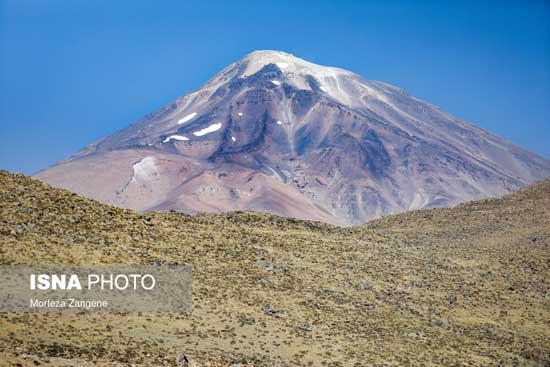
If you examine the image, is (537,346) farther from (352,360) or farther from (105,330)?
(105,330)

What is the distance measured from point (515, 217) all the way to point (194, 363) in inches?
1853

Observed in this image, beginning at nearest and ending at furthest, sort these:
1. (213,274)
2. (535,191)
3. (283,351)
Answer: (283,351)
(213,274)
(535,191)

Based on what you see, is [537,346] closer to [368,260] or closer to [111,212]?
[368,260]

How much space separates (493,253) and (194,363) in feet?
114

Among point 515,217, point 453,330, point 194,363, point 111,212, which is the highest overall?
point 515,217

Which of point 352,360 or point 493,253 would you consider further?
point 493,253

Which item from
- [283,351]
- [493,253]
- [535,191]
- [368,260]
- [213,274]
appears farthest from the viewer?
[535,191]

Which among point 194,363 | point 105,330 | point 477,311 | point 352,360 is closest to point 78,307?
point 105,330

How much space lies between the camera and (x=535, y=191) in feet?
272

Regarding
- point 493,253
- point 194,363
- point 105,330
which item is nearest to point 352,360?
point 194,363

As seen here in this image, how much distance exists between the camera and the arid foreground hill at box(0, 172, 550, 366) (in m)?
35.6

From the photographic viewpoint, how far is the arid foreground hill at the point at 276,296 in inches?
1401

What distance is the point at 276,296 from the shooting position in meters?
45.0

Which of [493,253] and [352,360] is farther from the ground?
[493,253]
